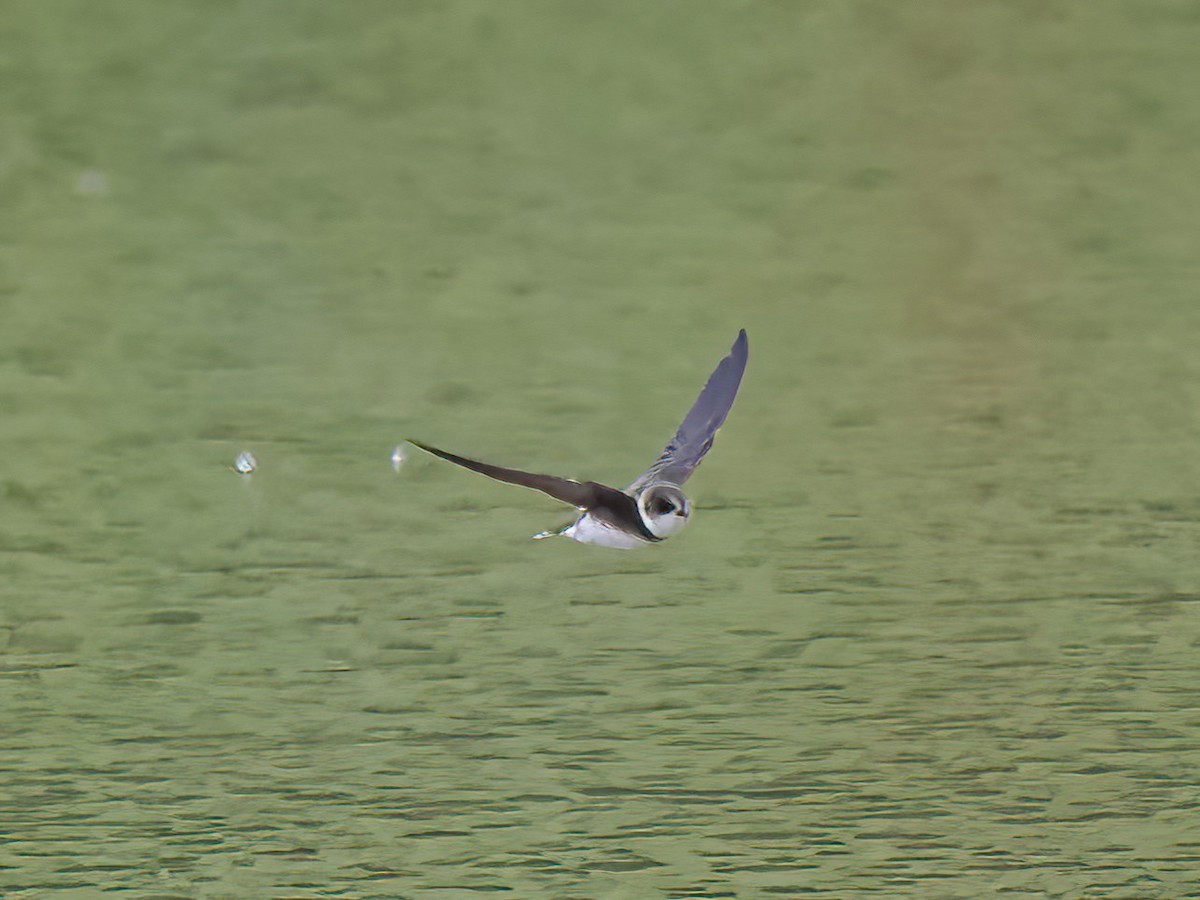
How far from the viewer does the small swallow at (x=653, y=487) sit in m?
1.24

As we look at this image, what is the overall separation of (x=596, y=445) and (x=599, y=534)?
7.1 inches

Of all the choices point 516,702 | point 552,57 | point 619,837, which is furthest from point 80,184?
point 619,837

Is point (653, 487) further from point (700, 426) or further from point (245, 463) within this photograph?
point (245, 463)

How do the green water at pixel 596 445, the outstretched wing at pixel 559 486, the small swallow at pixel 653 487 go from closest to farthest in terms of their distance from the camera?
the outstretched wing at pixel 559 486, the small swallow at pixel 653 487, the green water at pixel 596 445

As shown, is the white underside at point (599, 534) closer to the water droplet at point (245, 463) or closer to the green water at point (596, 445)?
the green water at point (596, 445)

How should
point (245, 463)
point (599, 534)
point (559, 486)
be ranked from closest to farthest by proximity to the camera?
point (559, 486) < point (599, 534) < point (245, 463)

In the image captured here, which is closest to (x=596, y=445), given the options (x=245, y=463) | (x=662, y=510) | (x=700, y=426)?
(x=700, y=426)

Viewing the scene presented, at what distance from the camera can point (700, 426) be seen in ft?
4.76

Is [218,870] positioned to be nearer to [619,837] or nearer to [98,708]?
[98,708]

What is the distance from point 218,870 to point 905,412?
86 cm

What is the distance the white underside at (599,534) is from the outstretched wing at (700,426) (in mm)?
51

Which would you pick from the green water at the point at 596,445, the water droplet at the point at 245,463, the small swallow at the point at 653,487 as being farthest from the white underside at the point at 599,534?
the water droplet at the point at 245,463

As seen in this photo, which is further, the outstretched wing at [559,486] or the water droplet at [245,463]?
the water droplet at [245,463]

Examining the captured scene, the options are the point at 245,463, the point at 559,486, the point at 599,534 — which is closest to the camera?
the point at 559,486
